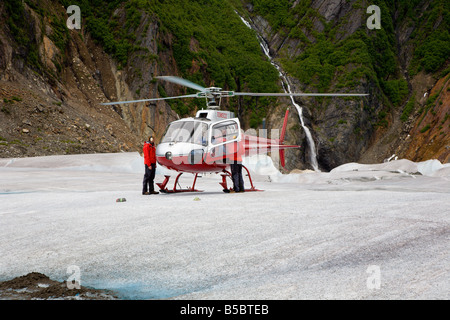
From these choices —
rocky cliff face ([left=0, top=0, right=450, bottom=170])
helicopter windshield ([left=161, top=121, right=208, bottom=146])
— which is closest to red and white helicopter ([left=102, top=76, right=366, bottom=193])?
helicopter windshield ([left=161, top=121, right=208, bottom=146])

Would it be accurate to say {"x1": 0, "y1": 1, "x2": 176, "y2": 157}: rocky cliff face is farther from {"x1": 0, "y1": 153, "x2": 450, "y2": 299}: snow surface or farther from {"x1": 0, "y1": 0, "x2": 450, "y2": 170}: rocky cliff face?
{"x1": 0, "y1": 153, "x2": 450, "y2": 299}: snow surface

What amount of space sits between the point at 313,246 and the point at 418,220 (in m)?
2.26

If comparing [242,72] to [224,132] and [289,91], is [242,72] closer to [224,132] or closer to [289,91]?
[289,91]

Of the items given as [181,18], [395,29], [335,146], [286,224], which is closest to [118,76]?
[181,18]

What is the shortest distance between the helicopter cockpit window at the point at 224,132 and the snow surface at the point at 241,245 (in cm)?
269

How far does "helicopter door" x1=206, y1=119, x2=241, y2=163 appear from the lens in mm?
11719

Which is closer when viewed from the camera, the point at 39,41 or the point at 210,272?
the point at 210,272

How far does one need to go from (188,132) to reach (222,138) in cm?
111

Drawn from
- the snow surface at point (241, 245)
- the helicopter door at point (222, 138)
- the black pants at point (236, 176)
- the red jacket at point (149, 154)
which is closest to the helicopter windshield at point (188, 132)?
the helicopter door at point (222, 138)

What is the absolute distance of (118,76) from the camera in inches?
1609

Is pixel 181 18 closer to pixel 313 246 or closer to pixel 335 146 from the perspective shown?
pixel 335 146

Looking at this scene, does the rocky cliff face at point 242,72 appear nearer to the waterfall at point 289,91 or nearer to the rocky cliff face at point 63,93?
the rocky cliff face at point 63,93
